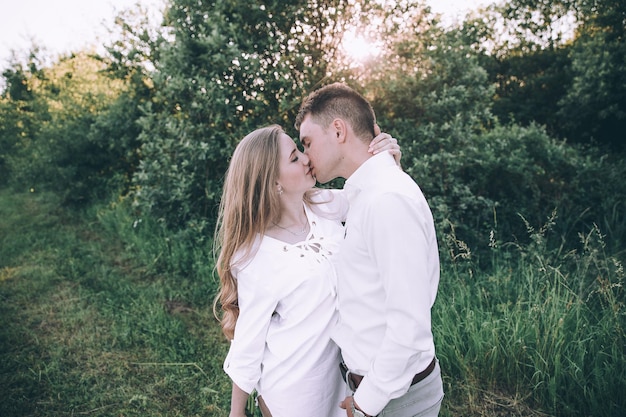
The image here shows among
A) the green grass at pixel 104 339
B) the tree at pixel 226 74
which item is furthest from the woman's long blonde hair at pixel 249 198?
the tree at pixel 226 74

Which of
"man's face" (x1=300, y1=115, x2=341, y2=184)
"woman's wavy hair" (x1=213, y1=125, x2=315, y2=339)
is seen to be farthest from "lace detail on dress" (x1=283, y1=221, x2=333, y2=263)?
"man's face" (x1=300, y1=115, x2=341, y2=184)

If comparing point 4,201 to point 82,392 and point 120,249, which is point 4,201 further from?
point 82,392

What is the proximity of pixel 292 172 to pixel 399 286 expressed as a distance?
1.06 metres

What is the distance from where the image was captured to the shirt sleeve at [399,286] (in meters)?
1.49

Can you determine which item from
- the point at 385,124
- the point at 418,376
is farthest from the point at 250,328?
the point at 385,124

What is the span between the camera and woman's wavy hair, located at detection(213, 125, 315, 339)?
89.2 inches

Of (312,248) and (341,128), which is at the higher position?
(341,128)

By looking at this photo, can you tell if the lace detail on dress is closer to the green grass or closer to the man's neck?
the man's neck

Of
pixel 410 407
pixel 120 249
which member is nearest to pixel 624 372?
pixel 410 407

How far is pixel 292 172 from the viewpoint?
2328 mm

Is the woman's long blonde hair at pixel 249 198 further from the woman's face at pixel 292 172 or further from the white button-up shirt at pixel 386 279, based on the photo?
the white button-up shirt at pixel 386 279

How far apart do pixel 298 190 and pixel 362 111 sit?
58 cm

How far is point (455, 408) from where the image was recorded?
3021mm

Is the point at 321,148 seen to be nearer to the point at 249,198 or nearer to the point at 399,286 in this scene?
the point at 249,198
